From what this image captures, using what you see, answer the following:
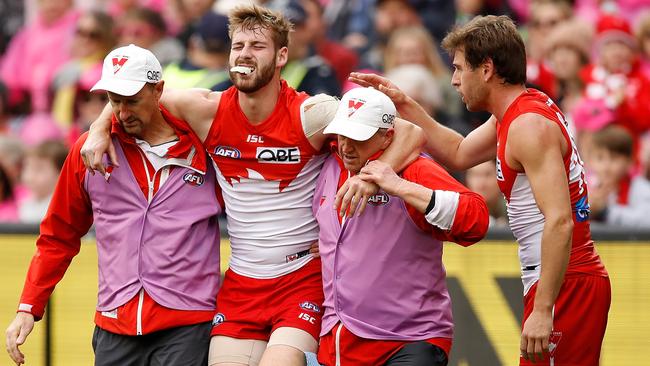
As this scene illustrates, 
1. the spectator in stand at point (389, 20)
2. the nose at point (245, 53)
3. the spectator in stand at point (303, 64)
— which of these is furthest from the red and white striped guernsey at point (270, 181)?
the spectator in stand at point (389, 20)

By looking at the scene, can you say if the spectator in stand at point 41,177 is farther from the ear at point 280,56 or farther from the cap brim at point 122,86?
the ear at point 280,56

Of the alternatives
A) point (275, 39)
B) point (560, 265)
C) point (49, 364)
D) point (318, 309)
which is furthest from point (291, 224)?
point (49, 364)

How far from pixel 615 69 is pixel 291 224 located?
4963 mm

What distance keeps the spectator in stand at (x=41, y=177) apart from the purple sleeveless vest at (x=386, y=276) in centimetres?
443

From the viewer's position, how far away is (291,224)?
6.52 metres

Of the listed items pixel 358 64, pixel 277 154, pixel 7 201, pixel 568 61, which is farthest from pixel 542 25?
pixel 277 154

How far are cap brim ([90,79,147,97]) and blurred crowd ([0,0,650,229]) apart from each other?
281 centimetres

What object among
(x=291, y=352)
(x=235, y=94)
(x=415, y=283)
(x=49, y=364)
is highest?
(x=235, y=94)

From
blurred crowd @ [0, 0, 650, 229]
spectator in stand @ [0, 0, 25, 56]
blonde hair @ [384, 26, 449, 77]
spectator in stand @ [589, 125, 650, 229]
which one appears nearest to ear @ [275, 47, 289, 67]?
blurred crowd @ [0, 0, 650, 229]

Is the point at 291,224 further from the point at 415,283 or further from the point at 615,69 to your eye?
the point at 615,69

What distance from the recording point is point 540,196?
5.73m

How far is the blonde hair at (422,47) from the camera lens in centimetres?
1092

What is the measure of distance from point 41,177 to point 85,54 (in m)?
2.28

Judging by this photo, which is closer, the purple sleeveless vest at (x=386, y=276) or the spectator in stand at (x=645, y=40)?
the purple sleeveless vest at (x=386, y=276)
